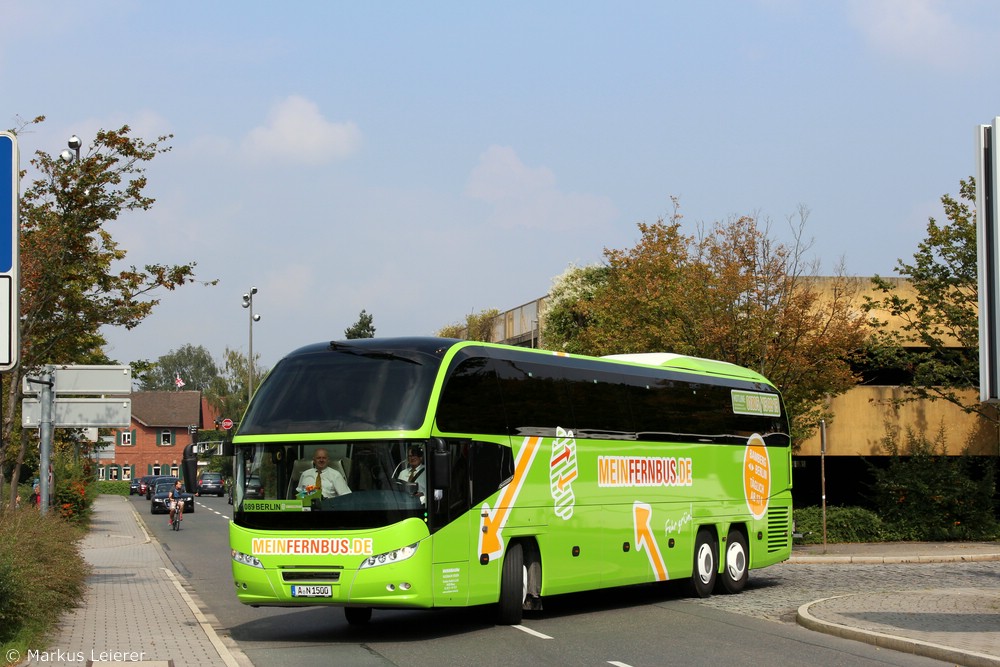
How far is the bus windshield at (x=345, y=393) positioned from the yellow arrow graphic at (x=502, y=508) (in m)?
1.74

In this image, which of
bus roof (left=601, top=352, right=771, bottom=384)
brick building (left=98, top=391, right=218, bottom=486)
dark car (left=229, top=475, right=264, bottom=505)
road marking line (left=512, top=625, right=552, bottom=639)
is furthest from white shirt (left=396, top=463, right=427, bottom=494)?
brick building (left=98, top=391, right=218, bottom=486)

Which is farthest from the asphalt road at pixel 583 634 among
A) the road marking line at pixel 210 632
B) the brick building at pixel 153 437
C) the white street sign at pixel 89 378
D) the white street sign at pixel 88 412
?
the brick building at pixel 153 437

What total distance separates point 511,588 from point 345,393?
3236mm

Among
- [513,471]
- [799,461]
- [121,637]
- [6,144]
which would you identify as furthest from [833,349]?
[6,144]

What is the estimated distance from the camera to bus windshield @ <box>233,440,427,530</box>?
45.5 ft

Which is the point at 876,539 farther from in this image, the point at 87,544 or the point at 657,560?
the point at 87,544

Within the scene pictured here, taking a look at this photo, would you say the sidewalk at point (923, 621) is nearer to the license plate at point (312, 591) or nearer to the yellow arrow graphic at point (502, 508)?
the yellow arrow graphic at point (502, 508)

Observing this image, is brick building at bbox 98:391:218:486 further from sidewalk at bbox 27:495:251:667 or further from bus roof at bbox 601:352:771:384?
bus roof at bbox 601:352:771:384

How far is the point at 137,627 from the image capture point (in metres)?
15.1

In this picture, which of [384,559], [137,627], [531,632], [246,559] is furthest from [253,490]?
[531,632]

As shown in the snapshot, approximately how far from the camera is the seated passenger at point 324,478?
45.8 feet

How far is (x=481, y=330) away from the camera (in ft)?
181

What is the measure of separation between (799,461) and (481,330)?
58.3ft

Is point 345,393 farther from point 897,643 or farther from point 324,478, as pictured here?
point 897,643
